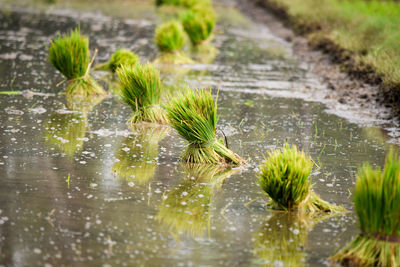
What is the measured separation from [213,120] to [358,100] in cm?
472

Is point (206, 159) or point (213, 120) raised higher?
point (213, 120)

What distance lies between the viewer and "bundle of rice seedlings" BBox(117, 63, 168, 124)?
8.52 metres

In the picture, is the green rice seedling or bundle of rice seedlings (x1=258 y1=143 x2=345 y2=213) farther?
the green rice seedling

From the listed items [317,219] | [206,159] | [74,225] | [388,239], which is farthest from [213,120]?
[388,239]

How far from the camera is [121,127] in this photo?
8641 mm

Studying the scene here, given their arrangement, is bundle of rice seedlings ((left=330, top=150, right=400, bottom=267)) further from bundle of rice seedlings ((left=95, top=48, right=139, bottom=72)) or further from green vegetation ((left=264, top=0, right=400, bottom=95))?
bundle of rice seedlings ((left=95, top=48, right=139, bottom=72))

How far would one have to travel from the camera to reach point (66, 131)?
326 inches

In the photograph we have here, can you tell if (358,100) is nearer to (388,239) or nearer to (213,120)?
(213,120)

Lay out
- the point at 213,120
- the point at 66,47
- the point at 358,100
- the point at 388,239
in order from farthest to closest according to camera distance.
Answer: the point at 358,100 < the point at 66,47 < the point at 213,120 < the point at 388,239

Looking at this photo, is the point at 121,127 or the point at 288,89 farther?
the point at 288,89

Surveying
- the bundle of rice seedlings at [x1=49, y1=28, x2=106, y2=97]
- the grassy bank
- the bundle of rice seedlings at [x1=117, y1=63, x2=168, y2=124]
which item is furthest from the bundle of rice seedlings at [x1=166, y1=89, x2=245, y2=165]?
the grassy bank

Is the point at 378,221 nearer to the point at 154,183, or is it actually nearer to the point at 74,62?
the point at 154,183

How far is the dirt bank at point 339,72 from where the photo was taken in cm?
1053

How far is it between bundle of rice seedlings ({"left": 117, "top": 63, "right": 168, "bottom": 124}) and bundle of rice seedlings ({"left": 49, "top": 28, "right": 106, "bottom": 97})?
1515 millimetres
